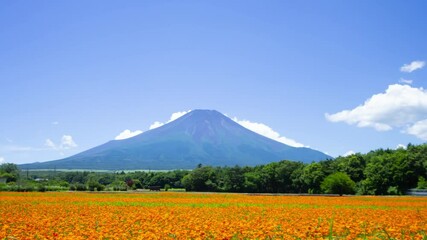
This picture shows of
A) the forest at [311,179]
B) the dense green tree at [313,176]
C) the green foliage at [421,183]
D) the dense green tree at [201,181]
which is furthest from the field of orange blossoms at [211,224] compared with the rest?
the dense green tree at [201,181]

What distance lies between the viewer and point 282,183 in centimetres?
8656

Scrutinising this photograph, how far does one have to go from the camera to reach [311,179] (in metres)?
77.4

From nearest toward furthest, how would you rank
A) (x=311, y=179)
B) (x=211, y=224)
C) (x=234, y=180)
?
(x=211, y=224) < (x=311, y=179) < (x=234, y=180)

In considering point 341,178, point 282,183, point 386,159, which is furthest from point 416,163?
point 282,183

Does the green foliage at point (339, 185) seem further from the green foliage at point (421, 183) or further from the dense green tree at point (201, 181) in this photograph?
the dense green tree at point (201, 181)


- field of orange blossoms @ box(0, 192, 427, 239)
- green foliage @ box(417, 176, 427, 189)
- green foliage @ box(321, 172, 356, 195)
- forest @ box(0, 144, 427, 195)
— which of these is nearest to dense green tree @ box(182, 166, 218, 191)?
forest @ box(0, 144, 427, 195)

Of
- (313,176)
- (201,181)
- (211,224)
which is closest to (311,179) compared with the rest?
(313,176)

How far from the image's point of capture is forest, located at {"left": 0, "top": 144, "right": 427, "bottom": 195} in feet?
208

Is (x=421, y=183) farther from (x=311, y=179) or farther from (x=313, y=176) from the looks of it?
(x=311, y=179)

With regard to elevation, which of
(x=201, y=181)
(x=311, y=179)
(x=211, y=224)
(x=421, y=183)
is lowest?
(x=201, y=181)

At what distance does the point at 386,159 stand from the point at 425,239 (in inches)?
2663

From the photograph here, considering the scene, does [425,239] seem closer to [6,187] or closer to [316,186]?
[6,187]

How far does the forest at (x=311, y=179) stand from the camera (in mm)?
63375

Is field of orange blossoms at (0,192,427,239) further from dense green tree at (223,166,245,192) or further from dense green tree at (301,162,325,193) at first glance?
dense green tree at (223,166,245,192)
